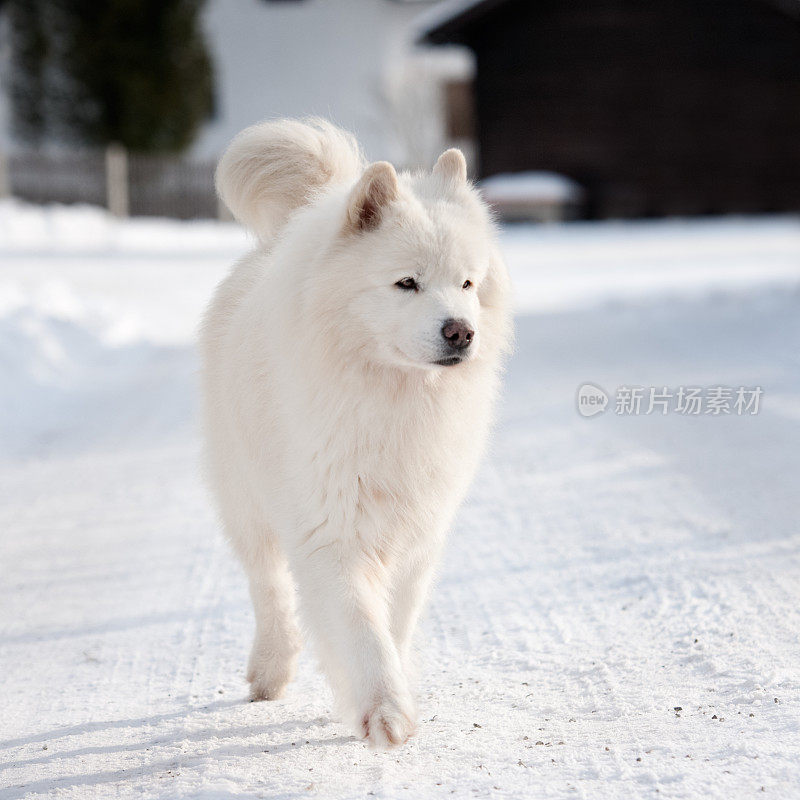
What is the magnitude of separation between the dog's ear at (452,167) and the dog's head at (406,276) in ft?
0.88

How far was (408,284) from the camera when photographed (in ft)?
10.4

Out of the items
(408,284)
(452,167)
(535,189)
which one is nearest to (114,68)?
(535,189)

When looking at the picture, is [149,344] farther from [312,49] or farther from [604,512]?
[312,49]

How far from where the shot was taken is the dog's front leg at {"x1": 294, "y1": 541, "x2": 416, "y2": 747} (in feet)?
9.47

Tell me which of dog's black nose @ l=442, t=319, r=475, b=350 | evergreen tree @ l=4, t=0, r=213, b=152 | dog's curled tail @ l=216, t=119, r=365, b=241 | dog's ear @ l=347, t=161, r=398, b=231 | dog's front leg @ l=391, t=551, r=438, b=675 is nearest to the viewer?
dog's black nose @ l=442, t=319, r=475, b=350

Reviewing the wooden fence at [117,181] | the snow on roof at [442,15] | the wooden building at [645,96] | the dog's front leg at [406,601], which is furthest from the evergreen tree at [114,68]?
the dog's front leg at [406,601]

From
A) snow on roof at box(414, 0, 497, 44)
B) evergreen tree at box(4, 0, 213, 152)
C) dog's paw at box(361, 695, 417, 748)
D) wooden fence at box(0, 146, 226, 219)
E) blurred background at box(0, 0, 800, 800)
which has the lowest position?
wooden fence at box(0, 146, 226, 219)

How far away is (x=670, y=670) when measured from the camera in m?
3.64

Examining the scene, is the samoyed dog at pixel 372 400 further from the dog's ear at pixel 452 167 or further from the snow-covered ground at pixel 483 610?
Result: the snow-covered ground at pixel 483 610

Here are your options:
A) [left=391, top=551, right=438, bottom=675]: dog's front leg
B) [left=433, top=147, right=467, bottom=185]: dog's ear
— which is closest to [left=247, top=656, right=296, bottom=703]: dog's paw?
[left=391, top=551, right=438, bottom=675]: dog's front leg

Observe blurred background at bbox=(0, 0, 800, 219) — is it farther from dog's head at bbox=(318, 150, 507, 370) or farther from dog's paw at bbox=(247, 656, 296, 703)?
dog's head at bbox=(318, 150, 507, 370)

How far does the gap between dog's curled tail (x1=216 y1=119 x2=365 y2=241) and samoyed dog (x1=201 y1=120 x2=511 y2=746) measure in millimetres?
381

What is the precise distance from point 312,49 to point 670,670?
31.7 m

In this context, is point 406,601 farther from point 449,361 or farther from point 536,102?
point 536,102
